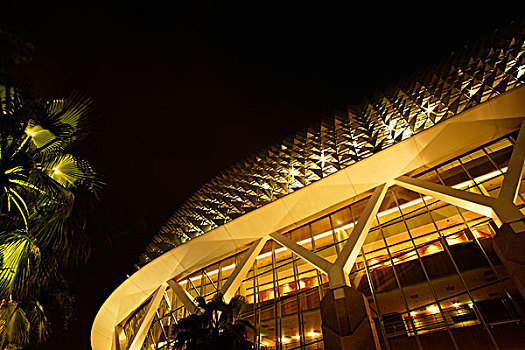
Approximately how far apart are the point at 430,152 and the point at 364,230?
161 inches

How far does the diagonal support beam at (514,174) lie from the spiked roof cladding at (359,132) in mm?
1944

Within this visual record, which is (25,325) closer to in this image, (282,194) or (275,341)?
(275,341)

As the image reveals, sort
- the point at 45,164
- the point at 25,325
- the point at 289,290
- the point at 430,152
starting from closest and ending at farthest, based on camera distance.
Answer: the point at 45,164
the point at 25,325
the point at 430,152
the point at 289,290

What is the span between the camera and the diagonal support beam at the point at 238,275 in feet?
39.8

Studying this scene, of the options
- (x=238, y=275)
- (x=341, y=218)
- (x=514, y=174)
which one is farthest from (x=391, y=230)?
(x=238, y=275)

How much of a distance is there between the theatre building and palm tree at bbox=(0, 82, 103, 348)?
6931 millimetres

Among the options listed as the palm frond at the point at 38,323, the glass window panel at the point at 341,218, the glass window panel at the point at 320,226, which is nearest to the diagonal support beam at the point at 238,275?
the glass window panel at the point at 320,226

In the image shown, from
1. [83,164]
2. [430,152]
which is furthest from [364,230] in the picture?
[83,164]

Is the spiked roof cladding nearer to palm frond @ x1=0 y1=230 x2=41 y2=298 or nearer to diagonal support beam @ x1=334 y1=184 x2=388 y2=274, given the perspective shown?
diagonal support beam @ x1=334 y1=184 x2=388 y2=274

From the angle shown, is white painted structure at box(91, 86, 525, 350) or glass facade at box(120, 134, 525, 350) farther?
glass facade at box(120, 134, 525, 350)

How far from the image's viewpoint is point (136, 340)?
49.2ft

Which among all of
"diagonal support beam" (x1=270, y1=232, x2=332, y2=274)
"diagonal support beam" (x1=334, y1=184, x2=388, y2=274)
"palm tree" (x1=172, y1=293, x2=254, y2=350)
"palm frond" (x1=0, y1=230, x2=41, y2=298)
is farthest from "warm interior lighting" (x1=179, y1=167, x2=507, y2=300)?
"palm frond" (x1=0, y1=230, x2=41, y2=298)

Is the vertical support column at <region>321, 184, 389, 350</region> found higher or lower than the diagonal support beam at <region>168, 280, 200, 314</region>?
lower

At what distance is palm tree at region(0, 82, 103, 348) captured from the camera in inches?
179
